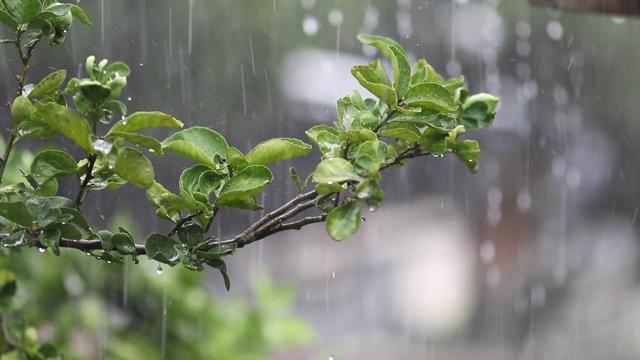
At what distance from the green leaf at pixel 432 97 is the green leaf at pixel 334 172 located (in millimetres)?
70

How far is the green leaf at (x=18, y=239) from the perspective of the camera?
43cm

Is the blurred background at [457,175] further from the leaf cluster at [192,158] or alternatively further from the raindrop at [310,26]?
the leaf cluster at [192,158]

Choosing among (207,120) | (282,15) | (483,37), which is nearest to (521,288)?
(483,37)

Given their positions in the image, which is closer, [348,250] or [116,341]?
[116,341]

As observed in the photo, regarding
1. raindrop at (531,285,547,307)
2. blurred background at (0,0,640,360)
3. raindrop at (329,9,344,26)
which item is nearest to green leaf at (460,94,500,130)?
blurred background at (0,0,640,360)

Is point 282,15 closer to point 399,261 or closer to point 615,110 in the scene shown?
point 399,261

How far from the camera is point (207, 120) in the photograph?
7.69 feet

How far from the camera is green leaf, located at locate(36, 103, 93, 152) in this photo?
0.38m

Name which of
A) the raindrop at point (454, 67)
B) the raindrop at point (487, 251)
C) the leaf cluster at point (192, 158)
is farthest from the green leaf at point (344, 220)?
the raindrop at point (487, 251)

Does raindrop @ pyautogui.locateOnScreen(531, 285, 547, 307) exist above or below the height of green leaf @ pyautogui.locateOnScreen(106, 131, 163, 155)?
below

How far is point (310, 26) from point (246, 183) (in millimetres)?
2858

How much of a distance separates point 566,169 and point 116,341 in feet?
12.7

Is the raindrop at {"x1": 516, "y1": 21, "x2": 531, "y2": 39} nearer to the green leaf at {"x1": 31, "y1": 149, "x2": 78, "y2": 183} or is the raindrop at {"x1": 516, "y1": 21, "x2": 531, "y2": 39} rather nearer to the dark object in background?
the dark object in background

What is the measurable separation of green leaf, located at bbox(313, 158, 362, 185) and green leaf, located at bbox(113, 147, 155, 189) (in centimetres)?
8
